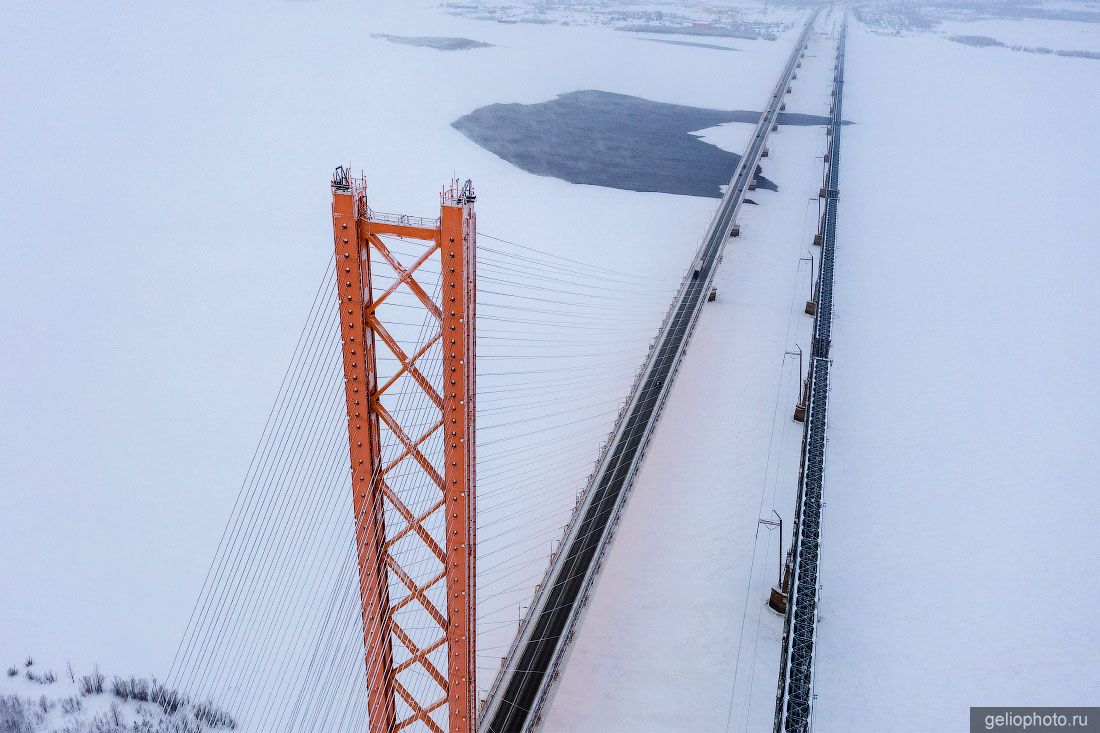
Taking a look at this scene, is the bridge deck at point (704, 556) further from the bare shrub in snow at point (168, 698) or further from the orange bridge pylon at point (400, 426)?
the bare shrub in snow at point (168, 698)

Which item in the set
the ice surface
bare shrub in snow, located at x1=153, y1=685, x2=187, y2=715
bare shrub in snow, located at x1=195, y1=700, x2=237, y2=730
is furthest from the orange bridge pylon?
the ice surface

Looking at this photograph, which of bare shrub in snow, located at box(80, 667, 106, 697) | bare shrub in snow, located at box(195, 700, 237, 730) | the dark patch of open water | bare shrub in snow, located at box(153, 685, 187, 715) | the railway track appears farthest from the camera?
the dark patch of open water

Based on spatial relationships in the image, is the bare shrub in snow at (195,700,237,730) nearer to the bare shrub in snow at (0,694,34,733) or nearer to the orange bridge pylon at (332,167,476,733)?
the bare shrub in snow at (0,694,34,733)

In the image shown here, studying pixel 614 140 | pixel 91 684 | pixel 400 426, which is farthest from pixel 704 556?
pixel 614 140

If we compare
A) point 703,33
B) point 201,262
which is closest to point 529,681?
point 201,262

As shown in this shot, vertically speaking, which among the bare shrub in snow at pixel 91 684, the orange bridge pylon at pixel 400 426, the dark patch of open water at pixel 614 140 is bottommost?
the bare shrub in snow at pixel 91 684

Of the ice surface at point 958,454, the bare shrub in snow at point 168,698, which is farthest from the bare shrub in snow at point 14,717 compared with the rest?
the ice surface at point 958,454

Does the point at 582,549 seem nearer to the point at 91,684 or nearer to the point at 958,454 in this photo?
the point at 91,684

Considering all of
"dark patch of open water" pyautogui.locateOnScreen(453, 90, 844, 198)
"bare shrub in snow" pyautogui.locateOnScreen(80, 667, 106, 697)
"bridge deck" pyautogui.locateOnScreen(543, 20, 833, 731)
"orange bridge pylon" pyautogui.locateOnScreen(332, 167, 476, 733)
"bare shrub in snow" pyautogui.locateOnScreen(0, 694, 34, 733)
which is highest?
"dark patch of open water" pyautogui.locateOnScreen(453, 90, 844, 198)

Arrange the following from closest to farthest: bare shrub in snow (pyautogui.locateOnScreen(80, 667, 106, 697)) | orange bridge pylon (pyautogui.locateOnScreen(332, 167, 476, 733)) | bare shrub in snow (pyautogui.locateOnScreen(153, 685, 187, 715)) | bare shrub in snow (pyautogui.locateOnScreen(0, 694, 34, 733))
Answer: orange bridge pylon (pyautogui.locateOnScreen(332, 167, 476, 733)) → bare shrub in snow (pyautogui.locateOnScreen(0, 694, 34, 733)) → bare shrub in snow (pyautogui.locateOnScreen(153, 685, 187, 715)) → bare shrub in snow (pyautogui.locateOnScreen(80, 667, 106, 697))

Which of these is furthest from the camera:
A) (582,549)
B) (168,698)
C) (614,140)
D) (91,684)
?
(614,140)

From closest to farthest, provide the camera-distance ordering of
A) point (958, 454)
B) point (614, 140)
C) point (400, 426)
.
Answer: point (400, 426), point (958, 454), point (614, 140)

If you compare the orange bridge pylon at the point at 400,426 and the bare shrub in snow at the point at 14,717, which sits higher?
the orange bridge pylon at the point at 400,426
